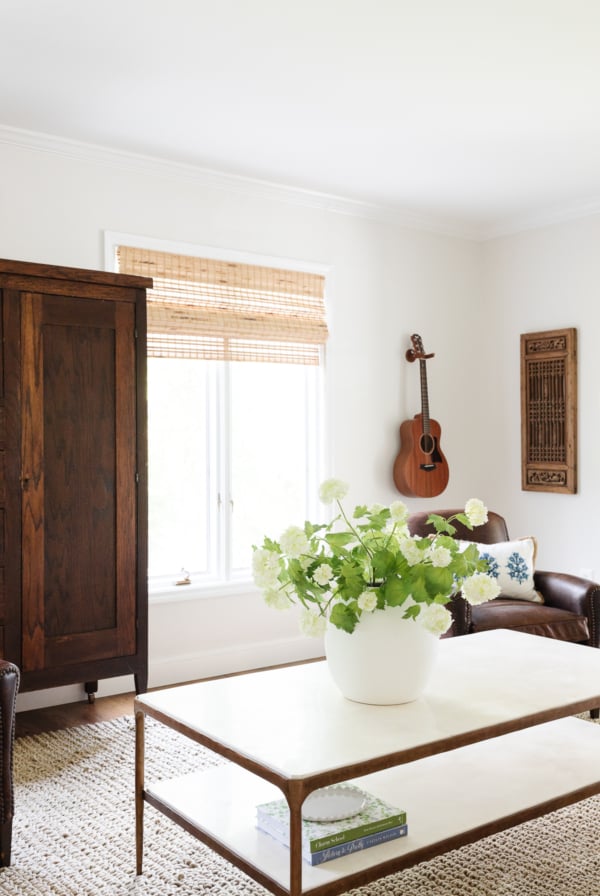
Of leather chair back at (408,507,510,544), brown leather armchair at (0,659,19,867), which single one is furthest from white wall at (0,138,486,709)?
brown leather armchair at (0,659,19,867)

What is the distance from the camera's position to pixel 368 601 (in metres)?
2.06

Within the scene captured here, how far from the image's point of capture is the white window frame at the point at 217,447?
4109mm

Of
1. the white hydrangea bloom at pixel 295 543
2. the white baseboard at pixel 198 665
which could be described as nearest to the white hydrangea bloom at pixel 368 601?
the white hydrangea bloom at pixel 295 543

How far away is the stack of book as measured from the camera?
1.84 metres

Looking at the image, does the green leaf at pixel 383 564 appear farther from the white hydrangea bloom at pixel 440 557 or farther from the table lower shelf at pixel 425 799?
the table lower shelf at pixel 425 799

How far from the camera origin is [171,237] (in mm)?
4207

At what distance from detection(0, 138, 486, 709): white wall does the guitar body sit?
0.09m

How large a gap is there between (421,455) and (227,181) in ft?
6.19

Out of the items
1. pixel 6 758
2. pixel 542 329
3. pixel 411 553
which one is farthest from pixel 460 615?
pixel 542 329

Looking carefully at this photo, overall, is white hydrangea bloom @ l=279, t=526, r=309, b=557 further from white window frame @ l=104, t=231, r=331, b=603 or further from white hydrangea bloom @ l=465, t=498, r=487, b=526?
white window frame @ l=104, t=231, r=331, b=603

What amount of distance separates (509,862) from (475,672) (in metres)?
0.51

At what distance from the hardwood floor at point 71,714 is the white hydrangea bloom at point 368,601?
6.55ft

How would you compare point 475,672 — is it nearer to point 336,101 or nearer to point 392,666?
point 392,666

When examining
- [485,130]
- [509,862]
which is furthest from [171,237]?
[509,862]
